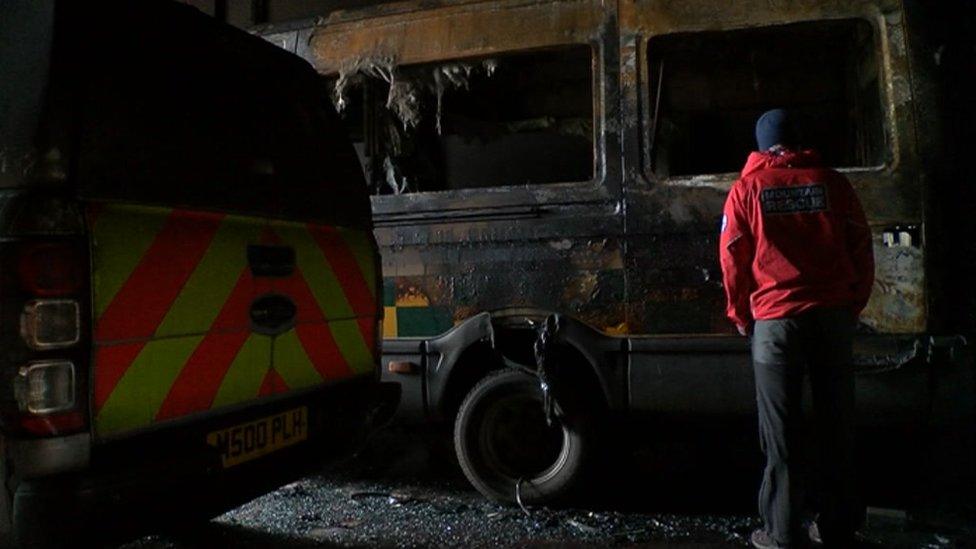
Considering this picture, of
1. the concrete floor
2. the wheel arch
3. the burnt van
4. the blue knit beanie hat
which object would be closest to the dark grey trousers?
the concrete floor

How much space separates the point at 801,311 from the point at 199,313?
211 centimetres

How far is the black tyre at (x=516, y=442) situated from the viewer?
11.6ft

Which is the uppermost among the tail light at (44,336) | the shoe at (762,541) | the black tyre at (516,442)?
the tail light at (44,336)

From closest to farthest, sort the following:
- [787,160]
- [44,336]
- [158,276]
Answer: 1. [44,336]
2. [158,276]
3. [787,160]

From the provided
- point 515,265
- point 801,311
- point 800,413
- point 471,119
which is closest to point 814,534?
point 800,413

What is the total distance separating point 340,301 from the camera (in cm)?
295

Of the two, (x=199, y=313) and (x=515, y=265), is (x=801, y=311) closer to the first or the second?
(x=515, y=265)

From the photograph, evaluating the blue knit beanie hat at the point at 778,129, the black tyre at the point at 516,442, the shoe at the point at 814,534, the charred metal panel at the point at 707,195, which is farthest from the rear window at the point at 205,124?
the shoe at the point at 814,534

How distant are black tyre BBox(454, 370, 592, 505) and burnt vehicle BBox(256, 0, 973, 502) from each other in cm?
1

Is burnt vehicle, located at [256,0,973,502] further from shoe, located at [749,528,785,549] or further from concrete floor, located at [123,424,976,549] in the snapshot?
shoe, located at [749,528,785,549]

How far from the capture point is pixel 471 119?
4.93 metres

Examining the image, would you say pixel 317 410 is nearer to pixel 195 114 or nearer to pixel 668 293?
pixel 195 114

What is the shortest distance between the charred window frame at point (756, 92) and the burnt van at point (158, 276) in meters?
1.75

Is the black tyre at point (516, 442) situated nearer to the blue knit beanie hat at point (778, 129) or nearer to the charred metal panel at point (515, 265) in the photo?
the charred metal panel at point (515, 265)
